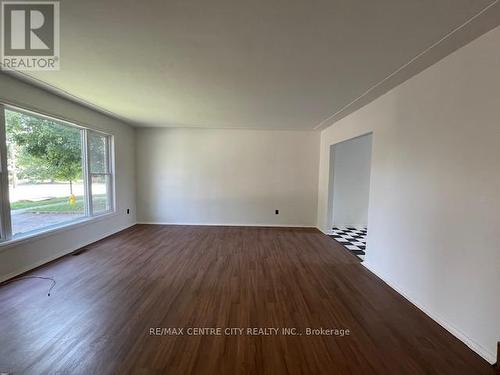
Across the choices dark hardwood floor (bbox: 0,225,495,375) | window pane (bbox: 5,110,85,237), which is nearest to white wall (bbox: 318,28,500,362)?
dark hardwood floor (bbox: 0,225,495,375)

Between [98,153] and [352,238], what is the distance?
565 cm

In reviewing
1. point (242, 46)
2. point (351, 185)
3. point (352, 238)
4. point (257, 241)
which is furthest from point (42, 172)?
point (351, 185)

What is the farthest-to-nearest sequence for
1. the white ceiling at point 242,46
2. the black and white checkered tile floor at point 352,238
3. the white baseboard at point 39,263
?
the black and white checkered tile floor at point 352,238 < the white baseboard at point 39,263 < the white ceiling at point 242,46

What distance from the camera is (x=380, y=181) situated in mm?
3039

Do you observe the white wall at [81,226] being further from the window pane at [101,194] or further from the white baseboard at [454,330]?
the white baseboard at [454,330]

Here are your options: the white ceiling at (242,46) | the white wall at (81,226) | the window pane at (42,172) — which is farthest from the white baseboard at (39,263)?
the white ceiling at (242,46)

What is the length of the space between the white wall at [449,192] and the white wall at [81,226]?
4.70 metres

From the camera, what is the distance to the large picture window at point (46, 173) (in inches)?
108

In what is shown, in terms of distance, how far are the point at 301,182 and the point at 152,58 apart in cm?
434

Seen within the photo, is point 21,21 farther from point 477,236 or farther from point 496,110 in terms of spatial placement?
point 477,236

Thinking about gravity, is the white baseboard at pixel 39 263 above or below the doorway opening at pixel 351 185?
below

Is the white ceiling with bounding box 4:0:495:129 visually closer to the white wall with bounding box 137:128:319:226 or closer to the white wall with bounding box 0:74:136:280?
the white wall with bounding box 0:74:136:280

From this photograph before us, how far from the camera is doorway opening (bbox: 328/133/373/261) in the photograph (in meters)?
5.50

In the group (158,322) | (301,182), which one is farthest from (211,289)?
(301,182)
